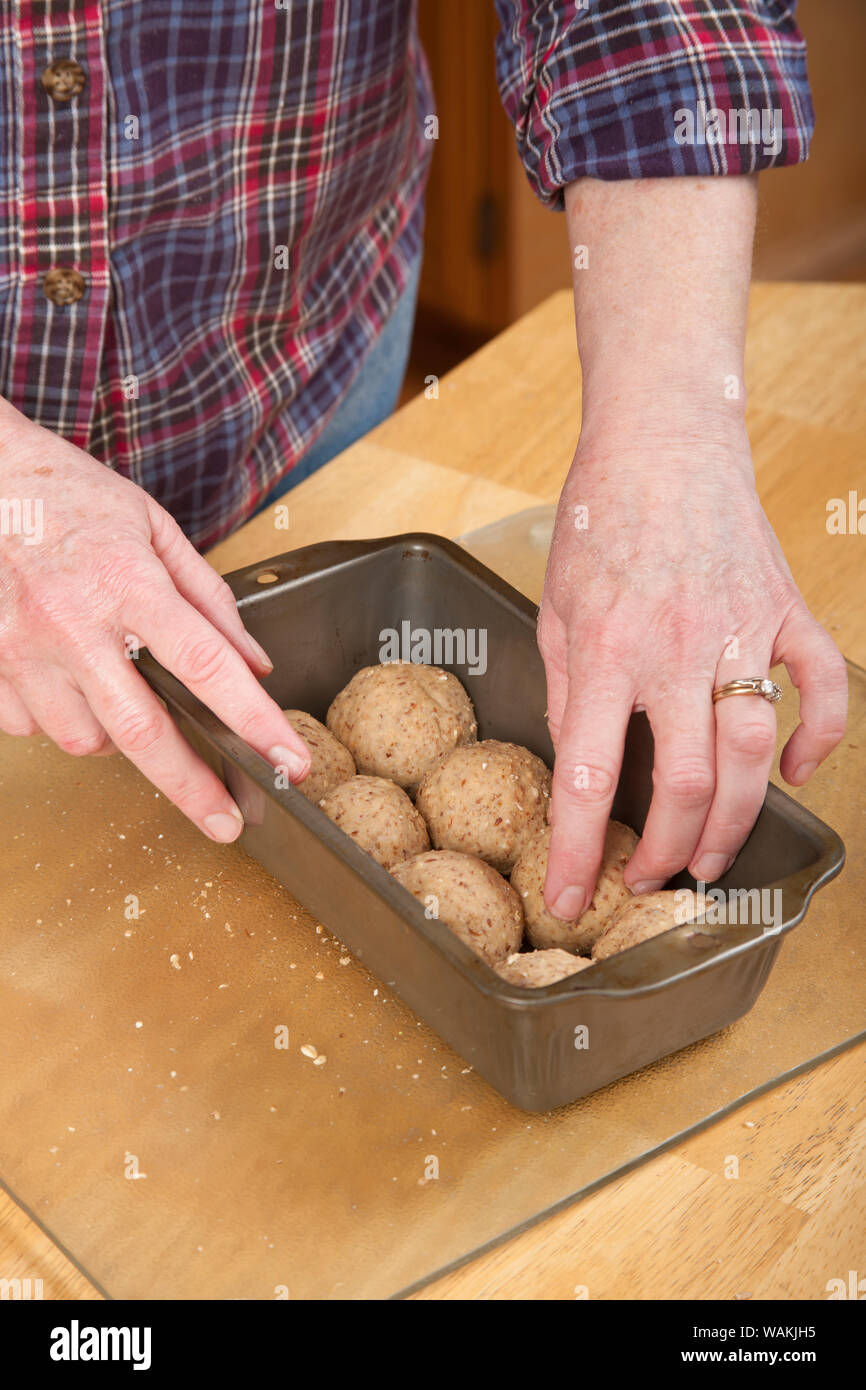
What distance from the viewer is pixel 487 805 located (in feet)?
3.54

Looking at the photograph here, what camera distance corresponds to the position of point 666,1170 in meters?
0.86

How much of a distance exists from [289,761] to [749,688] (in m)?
0.33

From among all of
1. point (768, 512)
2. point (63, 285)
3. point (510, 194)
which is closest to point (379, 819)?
point (63, 285)

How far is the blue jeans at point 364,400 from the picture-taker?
161 centimetres

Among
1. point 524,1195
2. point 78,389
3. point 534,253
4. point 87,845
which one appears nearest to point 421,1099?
point 524,1195

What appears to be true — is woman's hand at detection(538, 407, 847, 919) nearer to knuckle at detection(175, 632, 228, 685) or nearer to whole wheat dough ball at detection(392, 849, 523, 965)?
whole wheat dough ball at detection(392, 849, 523, 965)

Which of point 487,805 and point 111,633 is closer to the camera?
point 111,633

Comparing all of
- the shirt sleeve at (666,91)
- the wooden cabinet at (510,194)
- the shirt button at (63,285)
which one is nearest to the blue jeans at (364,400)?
the shirt button at (63,285)

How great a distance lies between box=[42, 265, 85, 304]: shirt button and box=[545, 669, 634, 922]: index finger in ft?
1.97

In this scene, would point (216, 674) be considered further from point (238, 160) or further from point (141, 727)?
point (238, 160)

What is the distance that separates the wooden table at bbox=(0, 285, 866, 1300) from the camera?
2.67 ft

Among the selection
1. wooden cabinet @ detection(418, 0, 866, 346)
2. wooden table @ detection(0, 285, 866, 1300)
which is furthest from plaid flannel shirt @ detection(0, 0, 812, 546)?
wooden cabinet @ detection(418, 0, 866, 346)

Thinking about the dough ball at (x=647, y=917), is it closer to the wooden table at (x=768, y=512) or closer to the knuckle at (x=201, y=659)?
the wooden table at (x=768, y=512)
